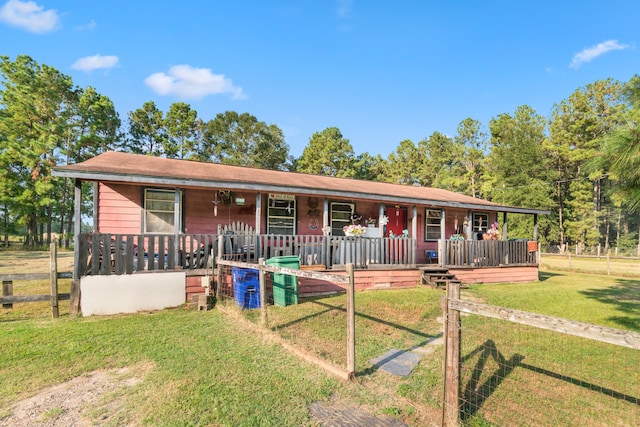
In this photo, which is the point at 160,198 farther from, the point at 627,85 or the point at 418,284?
the point at 627,85

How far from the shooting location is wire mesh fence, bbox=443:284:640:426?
2.39m

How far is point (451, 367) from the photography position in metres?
2.59

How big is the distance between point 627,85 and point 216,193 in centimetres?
874

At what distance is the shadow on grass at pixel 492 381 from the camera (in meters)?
2.95

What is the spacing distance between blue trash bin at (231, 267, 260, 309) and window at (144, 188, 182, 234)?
3621mm

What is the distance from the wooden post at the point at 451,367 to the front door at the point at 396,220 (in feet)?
31.5

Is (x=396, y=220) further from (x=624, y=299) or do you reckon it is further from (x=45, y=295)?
(x=45, y=295)

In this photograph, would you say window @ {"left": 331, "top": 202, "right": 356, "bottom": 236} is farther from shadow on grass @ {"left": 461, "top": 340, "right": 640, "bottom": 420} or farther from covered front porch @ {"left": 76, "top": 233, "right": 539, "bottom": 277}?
shadow on grass @ {"left": 461, "top": 340, "right": 640, "bottom": 420}

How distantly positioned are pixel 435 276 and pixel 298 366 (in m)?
6.82

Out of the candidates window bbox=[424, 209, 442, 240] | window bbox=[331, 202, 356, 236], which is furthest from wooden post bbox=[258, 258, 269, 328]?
window bbox=[424, 209, 442, 240]

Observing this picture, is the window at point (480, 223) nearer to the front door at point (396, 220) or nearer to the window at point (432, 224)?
the window at point (432, 224)

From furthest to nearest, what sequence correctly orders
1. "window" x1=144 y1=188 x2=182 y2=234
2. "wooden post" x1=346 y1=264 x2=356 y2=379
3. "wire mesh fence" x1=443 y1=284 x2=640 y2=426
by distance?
"window" x1=144 y1=188 x2=182 y2=234 → "wooden post" x1=346 y1=264 x2=356 y2=379 → "wire mesh fence" x1=443 y1=284 x2=640 y2=426

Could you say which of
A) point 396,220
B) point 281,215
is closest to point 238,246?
point 281,215

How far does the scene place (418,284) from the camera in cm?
932
